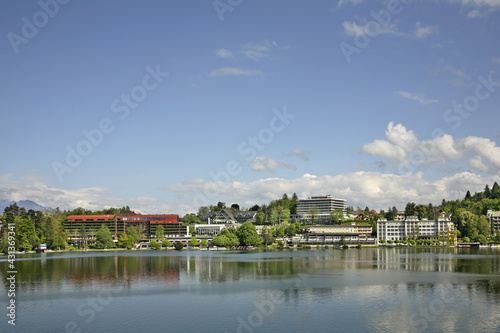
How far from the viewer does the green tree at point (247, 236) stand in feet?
484

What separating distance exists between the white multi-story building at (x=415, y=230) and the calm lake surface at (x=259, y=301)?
4061 inches

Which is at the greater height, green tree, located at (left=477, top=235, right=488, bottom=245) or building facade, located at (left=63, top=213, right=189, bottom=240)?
building facade, located at (left=63, top=213, right=189, bottom=240)

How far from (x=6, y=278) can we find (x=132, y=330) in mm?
36535

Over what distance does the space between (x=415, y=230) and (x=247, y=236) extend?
61641 mm

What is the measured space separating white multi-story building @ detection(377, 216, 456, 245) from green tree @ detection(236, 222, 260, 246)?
4998 centimetres

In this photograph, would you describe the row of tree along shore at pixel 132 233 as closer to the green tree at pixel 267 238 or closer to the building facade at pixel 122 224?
the green tree at pixel 267 238

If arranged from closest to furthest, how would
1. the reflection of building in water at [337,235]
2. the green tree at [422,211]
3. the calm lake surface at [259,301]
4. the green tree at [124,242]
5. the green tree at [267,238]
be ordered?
the calm lake surface at [259,301]
the green tree at [124,242]
the green tree at [267,238]
the reflection of building in water at [337,235]
the green tree at [422,211]

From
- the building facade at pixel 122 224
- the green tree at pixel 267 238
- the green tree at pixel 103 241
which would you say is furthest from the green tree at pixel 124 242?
the green tree at pixel 267 238

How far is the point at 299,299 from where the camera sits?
44812 millimetres

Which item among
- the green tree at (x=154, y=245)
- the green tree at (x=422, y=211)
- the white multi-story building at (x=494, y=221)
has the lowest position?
the green tree at (x=154, y=245)

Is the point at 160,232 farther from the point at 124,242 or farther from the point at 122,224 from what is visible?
the point at 124,242

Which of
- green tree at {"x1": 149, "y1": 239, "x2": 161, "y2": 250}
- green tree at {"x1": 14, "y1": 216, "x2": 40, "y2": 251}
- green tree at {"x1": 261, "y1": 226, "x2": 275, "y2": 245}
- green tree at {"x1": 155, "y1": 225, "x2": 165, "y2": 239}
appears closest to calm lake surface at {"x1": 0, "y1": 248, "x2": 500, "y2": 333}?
green tree at {"x1": 14, "y1": 216, "x2": 40, "y2": 251}

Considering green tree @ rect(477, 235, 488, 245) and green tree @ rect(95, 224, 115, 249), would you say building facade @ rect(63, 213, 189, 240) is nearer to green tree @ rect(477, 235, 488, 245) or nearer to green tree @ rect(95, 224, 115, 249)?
green tree @ rect(95, 224, 115, 249)

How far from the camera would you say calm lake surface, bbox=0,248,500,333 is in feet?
115
